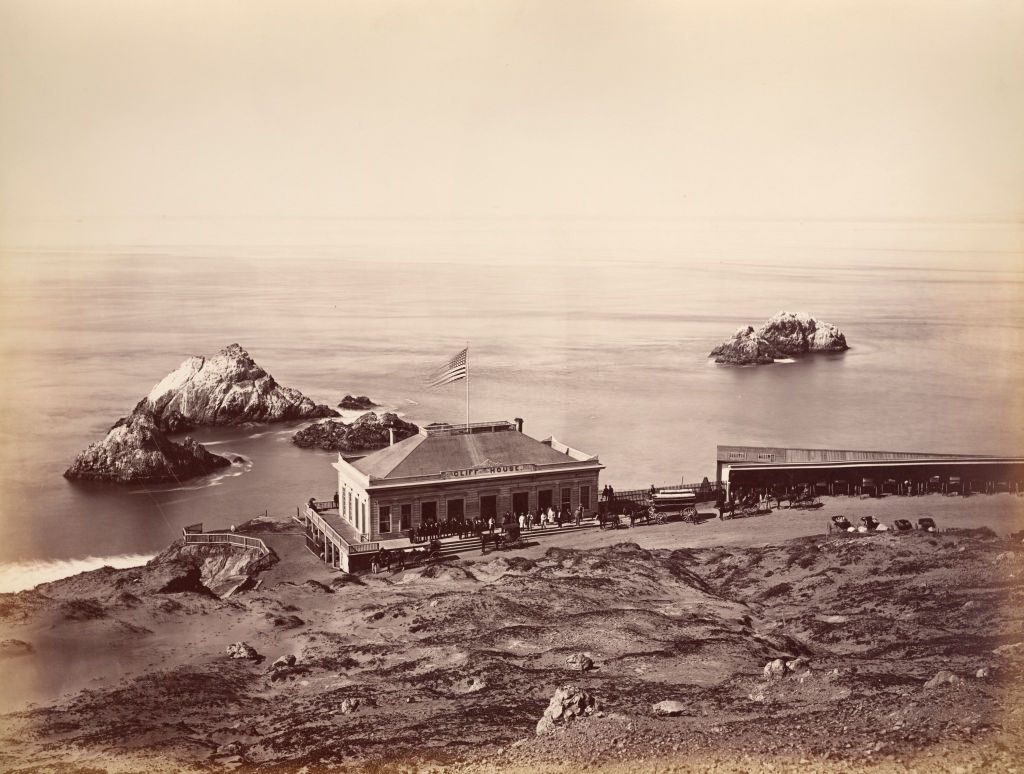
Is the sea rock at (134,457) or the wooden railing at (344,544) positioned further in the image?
the wooden railing at (344,544)

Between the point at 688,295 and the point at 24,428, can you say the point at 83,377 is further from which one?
the point at 688,295

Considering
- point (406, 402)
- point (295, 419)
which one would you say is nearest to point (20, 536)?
point (295, 419)

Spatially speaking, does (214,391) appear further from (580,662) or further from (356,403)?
(580,662)

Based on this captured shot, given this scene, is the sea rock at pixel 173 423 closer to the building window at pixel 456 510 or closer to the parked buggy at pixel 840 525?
the building window at pixel 456 510

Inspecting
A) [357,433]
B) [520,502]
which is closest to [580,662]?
[520,502]

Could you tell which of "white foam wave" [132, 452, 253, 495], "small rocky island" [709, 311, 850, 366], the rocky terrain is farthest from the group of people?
"small rocky island" [709, 311, 850, 366]

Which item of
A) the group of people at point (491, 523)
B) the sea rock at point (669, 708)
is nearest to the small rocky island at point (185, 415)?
the group of people at point (491, 523)
